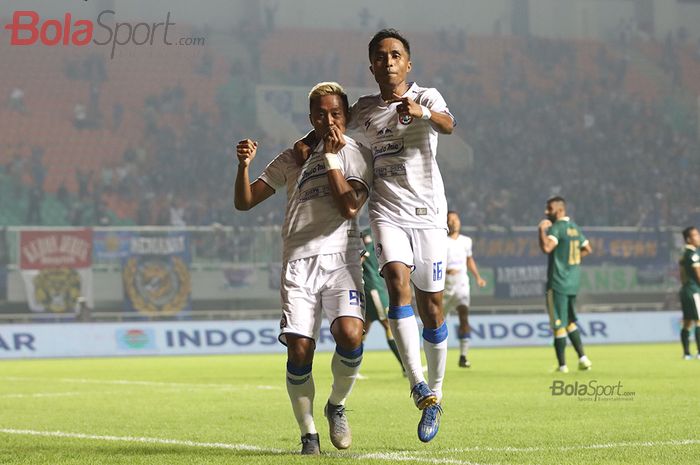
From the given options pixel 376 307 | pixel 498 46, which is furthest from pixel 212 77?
pixel 376 307

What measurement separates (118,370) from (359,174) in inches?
466

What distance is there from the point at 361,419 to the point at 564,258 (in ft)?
22.5

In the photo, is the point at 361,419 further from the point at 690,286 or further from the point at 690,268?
the point at 690,286

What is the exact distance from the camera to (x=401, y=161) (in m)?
6.28

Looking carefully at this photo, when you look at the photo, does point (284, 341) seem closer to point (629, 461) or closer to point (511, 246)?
point (629, 461)

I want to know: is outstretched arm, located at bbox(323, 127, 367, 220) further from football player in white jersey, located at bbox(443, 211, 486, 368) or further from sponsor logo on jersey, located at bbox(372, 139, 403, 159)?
football player in white jersey, located at bbox(443, 211, 486, 368)

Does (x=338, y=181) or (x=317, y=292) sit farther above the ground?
(x=338, y=181)

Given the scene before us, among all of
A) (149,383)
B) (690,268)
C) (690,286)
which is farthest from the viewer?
(690,286)

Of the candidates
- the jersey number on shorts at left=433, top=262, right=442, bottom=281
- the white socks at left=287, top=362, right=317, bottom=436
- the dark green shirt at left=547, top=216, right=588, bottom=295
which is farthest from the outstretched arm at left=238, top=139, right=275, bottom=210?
the dark green shirt at left=547, top=216, right=588, bottom=295

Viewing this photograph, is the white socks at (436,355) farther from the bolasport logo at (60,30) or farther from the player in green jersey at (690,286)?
the bolasport logo at (60,30)

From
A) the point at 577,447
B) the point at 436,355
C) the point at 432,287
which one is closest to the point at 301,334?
the point at 432,287

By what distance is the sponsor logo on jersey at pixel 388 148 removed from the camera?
6.27 meters

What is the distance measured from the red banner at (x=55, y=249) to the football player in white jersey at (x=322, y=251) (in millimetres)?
18502
